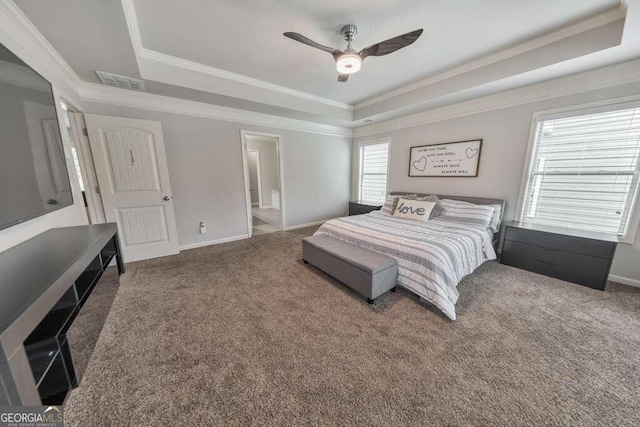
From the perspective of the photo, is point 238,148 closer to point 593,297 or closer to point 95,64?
point 95,64

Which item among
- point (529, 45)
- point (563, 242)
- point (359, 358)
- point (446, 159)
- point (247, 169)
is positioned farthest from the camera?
point (247, 169)

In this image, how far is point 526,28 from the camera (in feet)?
6.96

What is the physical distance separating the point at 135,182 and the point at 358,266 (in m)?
3.23

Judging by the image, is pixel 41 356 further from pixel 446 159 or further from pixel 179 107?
pixel 446 159

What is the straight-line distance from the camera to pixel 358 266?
7.00ft

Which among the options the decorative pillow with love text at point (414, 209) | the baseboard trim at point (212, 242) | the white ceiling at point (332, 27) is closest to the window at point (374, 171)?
the decorative pillow with love text at point (414, 209)

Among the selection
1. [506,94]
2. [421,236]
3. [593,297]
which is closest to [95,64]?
[421,236]

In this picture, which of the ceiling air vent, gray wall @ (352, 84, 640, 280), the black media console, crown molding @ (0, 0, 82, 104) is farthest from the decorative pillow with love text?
crown molding @ (0, 0, 82, 104)

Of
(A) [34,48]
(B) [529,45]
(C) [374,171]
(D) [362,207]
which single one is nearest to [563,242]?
(B) [529,45]

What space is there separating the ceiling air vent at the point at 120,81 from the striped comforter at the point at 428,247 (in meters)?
2.99

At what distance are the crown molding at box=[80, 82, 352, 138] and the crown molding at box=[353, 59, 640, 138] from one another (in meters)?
2.27

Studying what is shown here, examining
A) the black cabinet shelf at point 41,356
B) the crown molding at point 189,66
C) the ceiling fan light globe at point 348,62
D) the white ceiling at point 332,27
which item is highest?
the white ceiling at point 332,27

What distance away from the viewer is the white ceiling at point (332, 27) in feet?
6.04

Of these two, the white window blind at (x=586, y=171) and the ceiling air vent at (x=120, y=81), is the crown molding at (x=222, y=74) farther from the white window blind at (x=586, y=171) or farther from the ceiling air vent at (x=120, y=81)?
the white window blind at (x=586, y=171)
